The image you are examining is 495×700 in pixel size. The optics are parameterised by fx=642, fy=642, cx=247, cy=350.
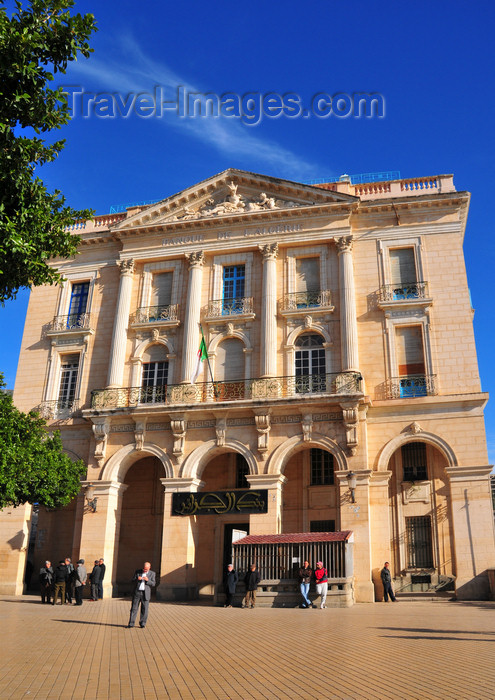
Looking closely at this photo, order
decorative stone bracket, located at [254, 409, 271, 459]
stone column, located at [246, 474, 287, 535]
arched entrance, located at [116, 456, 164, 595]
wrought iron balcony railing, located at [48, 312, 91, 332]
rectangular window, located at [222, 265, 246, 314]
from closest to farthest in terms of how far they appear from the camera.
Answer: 1. stone column, located at [246, 474, 287, 535]
2. decorative stone bracket, located at [254, 409, 271, 459]
3. arched entrance, located at [116, 456, 164, 595]
4. rectangular window, located at [222, 265, 246, 314]
5. wrought iron balcony railing, located at [48, 312, 91, 332]

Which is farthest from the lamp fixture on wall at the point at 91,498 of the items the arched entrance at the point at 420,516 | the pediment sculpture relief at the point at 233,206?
the pediment sculpture relief at the point at 233,206

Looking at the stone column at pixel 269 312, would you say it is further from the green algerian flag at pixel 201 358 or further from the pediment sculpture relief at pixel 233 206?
the green algerian flag at pixel 201 358

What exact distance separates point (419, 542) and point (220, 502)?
7903 mm

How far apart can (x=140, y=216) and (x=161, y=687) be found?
81.4ft

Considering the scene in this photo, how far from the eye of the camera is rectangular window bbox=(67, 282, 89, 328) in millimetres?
30406

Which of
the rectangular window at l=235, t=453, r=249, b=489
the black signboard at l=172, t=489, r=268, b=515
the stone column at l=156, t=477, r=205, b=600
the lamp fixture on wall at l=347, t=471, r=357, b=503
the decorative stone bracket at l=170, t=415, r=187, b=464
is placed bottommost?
the stone column at l=156, t=477, r=205, b=600

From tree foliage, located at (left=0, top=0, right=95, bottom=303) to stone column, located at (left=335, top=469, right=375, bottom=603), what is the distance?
14.3 m

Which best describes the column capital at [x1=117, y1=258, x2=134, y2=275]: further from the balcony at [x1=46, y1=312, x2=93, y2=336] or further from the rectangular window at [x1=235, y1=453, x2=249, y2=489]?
the rectangular window at [x1=235, y1=453, x2=249, y2=489]

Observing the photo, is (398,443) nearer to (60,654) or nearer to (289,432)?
(289,432)

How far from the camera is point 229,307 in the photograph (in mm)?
28375

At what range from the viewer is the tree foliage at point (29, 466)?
68.3 ft

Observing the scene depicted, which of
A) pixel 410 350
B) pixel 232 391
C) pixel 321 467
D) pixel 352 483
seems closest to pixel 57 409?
pixel 232 391

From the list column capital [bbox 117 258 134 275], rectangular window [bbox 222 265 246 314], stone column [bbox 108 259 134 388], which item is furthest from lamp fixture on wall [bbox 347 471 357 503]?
column capital [bbox 117 258 134 275]

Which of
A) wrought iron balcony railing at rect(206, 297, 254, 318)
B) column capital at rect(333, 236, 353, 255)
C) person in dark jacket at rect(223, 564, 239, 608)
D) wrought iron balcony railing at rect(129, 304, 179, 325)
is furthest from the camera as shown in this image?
wrought iron balcony railing at rect(129, 304, 179, 325)
